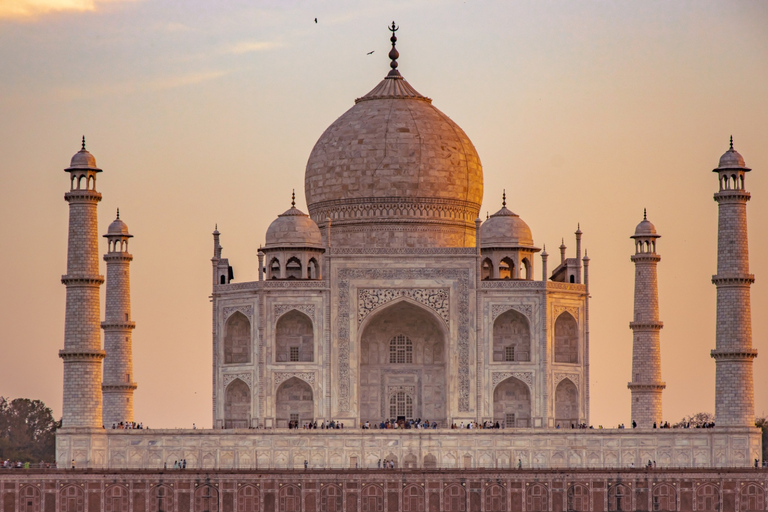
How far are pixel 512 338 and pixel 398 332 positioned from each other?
9.22ft

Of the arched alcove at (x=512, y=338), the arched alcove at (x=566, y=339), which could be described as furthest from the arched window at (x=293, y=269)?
the arched alcove at (x=566, y=339)

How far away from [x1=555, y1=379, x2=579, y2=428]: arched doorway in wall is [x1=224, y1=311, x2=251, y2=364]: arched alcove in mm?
7352

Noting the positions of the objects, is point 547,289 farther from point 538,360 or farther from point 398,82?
point 398,82

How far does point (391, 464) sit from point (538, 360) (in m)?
5.21

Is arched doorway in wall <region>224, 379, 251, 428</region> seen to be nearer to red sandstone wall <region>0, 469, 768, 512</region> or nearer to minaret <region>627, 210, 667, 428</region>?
red sandstone wall <region>0, 469, 768, 512</region>

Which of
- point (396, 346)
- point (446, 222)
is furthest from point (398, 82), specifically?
point (396, 346)

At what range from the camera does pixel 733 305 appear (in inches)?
1703

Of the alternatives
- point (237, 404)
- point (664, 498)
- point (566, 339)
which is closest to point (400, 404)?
point (237, 404)

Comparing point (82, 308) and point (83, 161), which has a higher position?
point (83, 161)

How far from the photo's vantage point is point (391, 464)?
41.8m

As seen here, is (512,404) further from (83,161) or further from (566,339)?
(83,161)

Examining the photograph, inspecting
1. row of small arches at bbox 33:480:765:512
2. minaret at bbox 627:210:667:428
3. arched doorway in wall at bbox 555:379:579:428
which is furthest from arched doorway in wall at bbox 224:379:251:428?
minaret at bbox 627:210:667:428

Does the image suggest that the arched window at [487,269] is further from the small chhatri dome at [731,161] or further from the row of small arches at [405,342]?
the small chhatri dome at [731,161]

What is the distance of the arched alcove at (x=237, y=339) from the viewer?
151 ft
